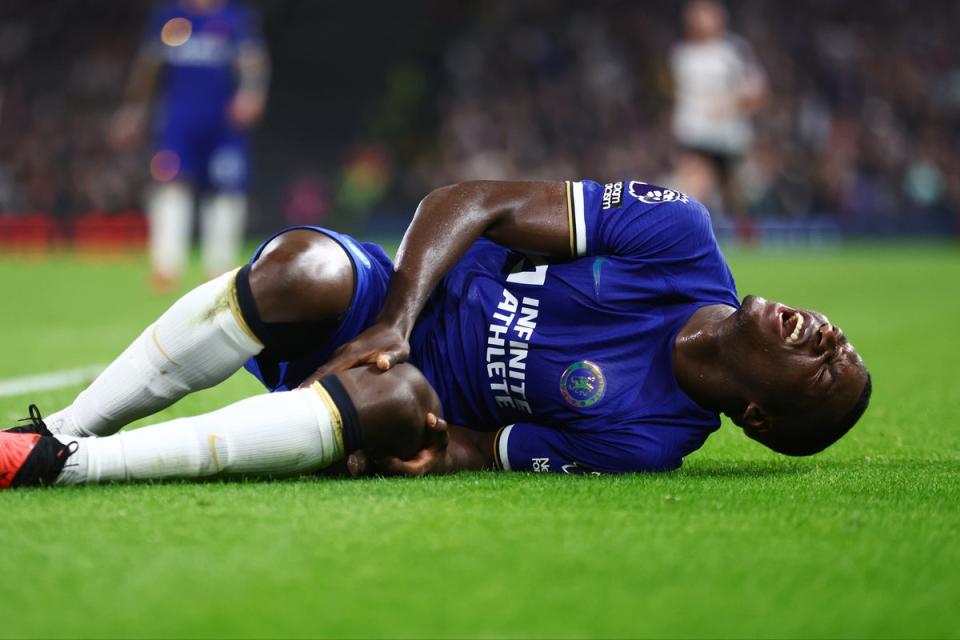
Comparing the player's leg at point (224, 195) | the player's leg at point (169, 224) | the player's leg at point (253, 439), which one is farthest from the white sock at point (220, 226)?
the player's leg at point (253, 439)

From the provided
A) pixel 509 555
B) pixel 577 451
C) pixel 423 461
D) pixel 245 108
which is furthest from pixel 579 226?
pixel 245 108

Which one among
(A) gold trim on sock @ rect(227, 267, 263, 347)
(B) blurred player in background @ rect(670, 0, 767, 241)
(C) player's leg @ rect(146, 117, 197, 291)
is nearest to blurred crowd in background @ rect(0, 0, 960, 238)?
(B) blurred player in background @ rect(670, 0, 767, 241)

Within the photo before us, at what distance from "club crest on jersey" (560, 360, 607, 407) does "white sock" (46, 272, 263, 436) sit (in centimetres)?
69

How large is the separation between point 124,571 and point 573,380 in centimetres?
123

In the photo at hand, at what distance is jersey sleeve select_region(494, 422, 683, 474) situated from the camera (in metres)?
2.97

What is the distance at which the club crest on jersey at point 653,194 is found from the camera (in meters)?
3.06

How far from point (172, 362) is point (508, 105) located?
19508 mm

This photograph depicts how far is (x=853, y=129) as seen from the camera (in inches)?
789

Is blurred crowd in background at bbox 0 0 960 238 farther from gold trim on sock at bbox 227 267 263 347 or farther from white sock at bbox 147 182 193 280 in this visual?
gold trim on sock at bbox 227 267 263 347

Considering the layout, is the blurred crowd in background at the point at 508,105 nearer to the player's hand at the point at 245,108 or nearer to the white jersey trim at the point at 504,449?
the player's hand at the point at 245,108

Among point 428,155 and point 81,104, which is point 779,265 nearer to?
point 428,155

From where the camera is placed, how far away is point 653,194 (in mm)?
3088

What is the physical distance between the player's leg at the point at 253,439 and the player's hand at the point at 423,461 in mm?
144

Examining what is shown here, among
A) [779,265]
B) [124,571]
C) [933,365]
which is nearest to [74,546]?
[124,571]
